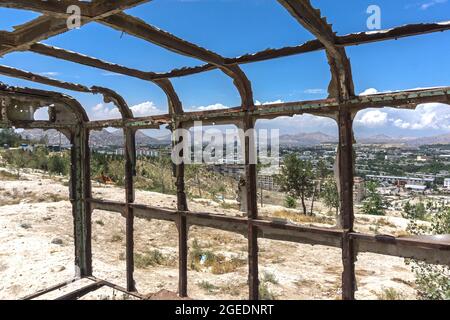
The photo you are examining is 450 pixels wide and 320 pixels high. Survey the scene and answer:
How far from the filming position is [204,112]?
522 cm

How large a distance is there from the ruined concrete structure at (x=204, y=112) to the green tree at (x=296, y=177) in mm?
17739

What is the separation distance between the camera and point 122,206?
20.8ft

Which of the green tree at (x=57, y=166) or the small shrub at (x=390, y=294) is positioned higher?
the green tree at (x=57, y=166)

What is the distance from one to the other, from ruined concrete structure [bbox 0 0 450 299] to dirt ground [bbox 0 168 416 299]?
2240mm

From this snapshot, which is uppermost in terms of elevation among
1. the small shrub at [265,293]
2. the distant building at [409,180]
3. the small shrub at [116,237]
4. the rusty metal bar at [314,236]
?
the rusty metal bar at [314,236]

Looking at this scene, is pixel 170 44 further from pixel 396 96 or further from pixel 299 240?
pixel 299 240

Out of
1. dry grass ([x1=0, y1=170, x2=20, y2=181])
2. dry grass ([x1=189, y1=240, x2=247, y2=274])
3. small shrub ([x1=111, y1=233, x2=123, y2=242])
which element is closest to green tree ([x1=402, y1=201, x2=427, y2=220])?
dry grass ([x1=189, y1=240, x2=247, y2=274])

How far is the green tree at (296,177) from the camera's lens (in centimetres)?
2319

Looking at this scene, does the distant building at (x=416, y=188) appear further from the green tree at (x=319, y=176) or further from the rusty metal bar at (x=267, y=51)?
the rusty metal bar at (x=267, y=51)

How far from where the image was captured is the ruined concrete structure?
3.07 m

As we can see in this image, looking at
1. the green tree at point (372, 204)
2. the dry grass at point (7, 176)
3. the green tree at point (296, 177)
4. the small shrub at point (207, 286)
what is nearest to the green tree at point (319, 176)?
the green tree at point (296, 177)
